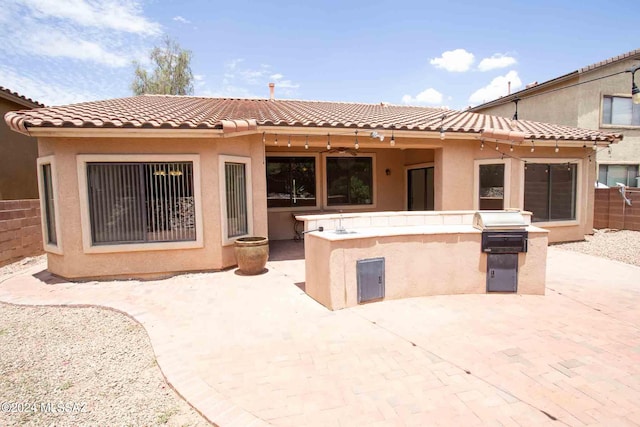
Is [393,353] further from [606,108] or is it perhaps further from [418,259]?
[606,108]

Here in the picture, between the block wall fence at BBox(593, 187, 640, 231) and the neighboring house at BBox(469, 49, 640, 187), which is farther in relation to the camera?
the neighboring house at BBox(469, 49, 640, 187)

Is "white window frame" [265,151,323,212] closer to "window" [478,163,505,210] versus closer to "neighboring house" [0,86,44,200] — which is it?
"window" [478,163,505,210]

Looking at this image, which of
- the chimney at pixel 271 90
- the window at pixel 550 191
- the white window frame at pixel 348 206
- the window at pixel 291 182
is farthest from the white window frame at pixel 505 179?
the chimney at pixel 271 90

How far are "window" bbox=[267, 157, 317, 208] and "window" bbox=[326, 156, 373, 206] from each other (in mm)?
730

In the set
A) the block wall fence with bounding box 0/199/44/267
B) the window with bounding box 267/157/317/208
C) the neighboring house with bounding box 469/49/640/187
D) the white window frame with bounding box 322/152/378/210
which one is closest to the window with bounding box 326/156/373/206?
the white window frame with bounding box 322/152/378/210

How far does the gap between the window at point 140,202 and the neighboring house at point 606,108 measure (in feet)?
57.6

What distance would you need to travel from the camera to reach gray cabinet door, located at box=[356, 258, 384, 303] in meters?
5.44

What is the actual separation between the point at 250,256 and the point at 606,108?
19.6m

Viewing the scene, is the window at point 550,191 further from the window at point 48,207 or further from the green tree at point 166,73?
the green tree at point 166,73

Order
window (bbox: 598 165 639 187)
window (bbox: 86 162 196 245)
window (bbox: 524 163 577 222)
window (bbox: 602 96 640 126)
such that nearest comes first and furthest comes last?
1. window (bbox: 86 162 196 245)
2. window (bbox: 524 163 577 222)
3. window (bbox: 602 96 640 126)
4. window (bbox: 598 165 639 187)

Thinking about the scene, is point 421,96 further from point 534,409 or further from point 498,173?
point 534,409

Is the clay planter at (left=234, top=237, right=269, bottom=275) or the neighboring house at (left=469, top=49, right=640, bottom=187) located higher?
the neighboring house at (left=469, top=49, right=640, bottom=187)

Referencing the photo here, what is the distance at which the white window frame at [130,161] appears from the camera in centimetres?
716

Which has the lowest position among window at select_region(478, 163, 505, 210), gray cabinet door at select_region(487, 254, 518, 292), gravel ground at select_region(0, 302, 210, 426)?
gravel ground at select_region(0, 302, 210, 426)
